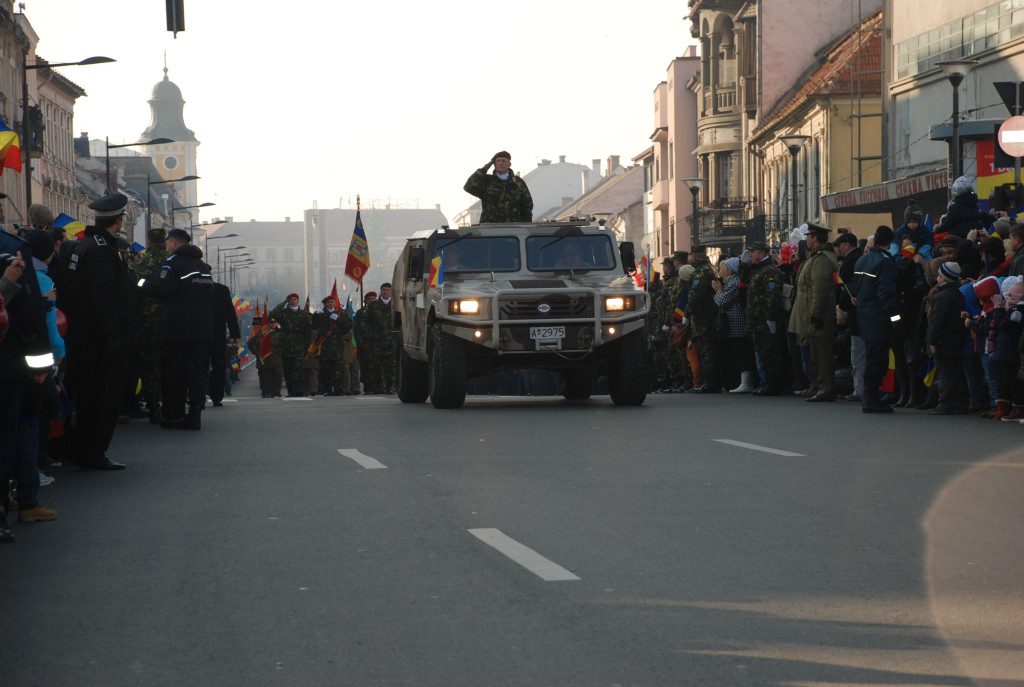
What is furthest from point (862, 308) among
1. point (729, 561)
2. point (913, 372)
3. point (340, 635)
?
point (340, 635)

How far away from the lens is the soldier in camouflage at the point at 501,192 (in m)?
22.0

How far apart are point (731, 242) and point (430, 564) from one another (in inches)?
2292

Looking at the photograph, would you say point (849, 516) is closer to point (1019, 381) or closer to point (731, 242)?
point (1019, 381)

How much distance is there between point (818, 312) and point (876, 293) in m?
1.63

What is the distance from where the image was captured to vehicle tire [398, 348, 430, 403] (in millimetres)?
22170

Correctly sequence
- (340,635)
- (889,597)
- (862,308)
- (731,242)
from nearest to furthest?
(340,635) < (889,597) < (862,308) < (731,242)

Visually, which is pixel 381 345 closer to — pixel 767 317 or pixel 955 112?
pixel 955 112

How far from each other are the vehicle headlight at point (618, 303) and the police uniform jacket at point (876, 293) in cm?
281

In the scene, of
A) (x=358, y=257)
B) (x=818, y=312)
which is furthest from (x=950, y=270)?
(x=358, y=257)

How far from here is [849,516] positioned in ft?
30.3

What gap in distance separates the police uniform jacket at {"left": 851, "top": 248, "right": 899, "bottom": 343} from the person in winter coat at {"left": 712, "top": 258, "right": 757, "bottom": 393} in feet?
15.5

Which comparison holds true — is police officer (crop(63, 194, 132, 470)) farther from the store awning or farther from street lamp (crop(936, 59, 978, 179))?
the store awning

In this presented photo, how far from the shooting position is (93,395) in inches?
501

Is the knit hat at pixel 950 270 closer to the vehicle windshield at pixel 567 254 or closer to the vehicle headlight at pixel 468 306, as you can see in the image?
the vehicle windshield at pixel 567 254
